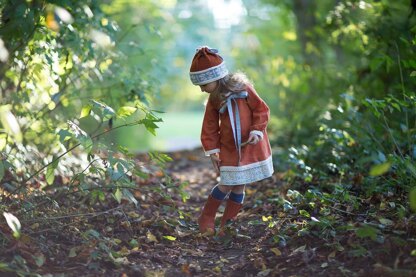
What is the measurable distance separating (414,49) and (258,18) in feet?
32.2

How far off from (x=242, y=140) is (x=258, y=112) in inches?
9.6

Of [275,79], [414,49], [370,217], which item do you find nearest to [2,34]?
[370,217]

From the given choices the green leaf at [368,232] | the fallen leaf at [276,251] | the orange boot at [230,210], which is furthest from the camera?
the orange boot at [230,210]

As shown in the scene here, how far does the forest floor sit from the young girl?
317 mm

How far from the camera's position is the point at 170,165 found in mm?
7500

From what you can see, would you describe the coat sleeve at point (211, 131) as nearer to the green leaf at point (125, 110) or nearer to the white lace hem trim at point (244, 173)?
the white lace hem trim at point (244, 173)

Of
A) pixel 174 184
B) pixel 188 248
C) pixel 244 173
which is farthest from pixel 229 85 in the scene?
pixel 188 248

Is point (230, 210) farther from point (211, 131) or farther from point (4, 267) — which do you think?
point (4, 267)

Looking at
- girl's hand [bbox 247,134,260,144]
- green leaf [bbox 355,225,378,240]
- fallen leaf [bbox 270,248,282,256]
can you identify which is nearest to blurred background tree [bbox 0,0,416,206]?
green leaf [bbox 355,225,378,240]

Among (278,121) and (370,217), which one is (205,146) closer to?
(370,217)

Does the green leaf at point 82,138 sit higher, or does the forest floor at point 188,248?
the green leaf at point 82,138

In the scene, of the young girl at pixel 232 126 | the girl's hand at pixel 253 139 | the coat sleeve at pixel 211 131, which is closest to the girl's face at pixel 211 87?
the young girl at pixel 232 126

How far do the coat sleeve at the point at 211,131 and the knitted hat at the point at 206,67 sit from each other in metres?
0.25

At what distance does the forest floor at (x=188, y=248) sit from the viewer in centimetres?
294
